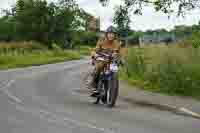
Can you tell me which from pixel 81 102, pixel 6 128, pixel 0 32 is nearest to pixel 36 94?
pixel 81 102

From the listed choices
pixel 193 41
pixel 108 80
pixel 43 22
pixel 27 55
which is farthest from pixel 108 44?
pixel 43 22

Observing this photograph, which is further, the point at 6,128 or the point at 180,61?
the point at 180,61

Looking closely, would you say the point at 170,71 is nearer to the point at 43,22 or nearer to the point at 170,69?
the point at 170,69

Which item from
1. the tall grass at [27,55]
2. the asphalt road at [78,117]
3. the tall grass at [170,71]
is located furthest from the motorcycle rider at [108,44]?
the tall grass at [27,55]

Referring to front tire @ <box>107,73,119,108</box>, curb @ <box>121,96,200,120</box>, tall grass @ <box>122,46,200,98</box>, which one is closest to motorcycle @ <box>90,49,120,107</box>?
front tire @ <box>107,73,119,108</box>

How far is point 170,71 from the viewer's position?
1717 centimetres

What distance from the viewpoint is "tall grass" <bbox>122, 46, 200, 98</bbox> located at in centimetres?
1600

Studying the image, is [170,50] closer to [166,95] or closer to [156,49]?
[156,49]

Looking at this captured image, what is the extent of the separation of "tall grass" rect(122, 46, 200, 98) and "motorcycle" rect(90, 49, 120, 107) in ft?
8.77

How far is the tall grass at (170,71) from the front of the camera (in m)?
16.0

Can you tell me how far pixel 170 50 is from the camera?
18.6 meters

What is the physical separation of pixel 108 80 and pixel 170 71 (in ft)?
14.0

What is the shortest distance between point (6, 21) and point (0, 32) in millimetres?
2928

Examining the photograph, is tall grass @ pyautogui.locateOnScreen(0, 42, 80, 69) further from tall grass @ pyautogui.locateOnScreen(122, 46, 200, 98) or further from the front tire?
the front tire
